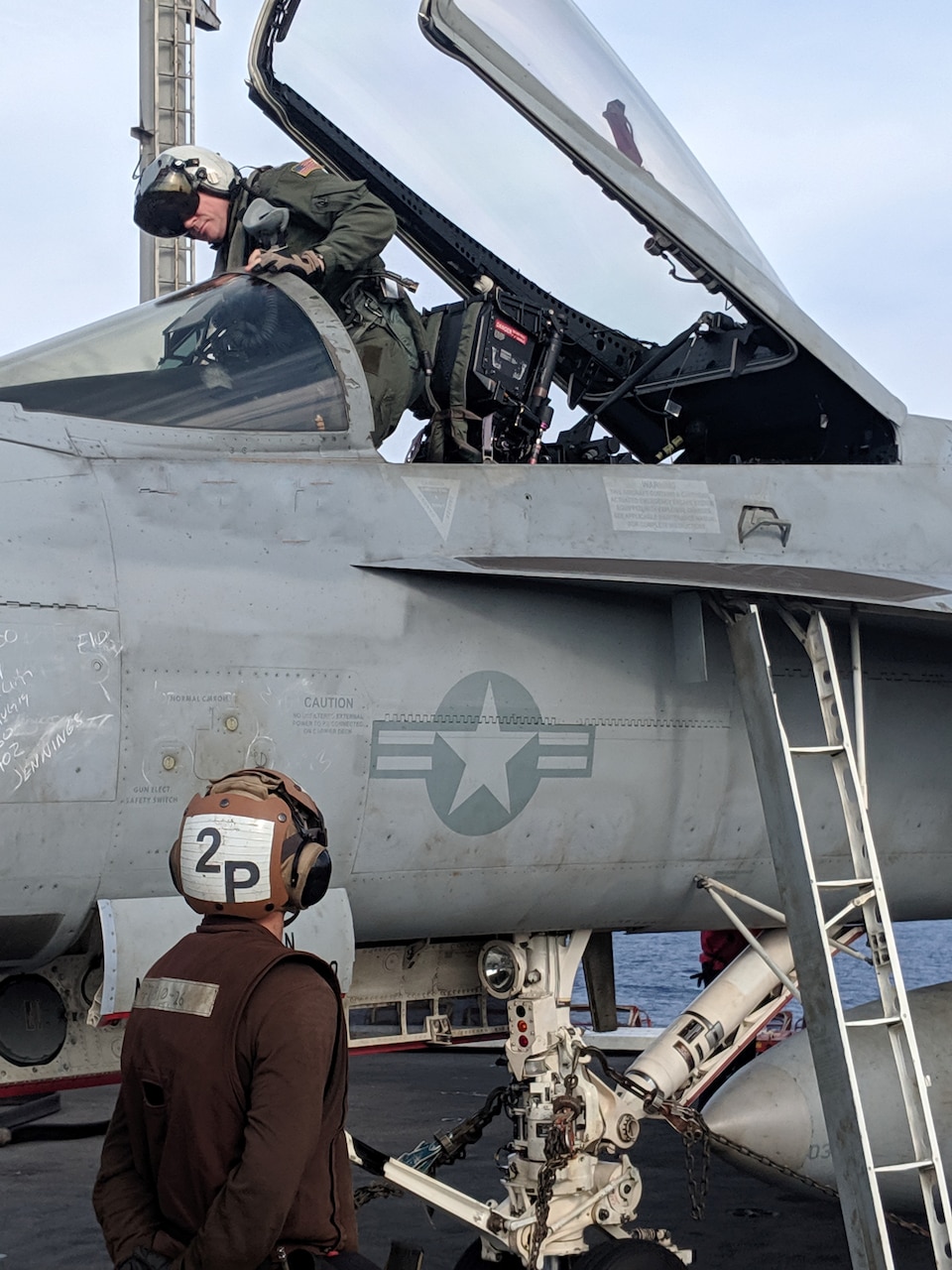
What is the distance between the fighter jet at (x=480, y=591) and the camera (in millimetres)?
4004

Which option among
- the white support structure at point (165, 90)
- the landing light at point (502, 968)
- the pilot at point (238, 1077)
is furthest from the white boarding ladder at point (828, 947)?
the white support structure at point (165, 90)

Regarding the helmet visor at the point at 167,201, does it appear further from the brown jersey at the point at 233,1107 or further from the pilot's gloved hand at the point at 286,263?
the brown jersey at the point at 233,1107

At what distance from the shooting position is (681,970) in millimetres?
31375

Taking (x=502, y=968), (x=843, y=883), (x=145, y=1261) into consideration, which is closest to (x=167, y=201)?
(x=502, y=968)

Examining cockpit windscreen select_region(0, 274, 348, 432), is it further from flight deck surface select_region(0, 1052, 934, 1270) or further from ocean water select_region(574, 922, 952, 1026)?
ocean water select_region(574, 922, 952, 1026)

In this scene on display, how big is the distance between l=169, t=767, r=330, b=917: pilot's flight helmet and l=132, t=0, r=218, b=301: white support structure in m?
14.4

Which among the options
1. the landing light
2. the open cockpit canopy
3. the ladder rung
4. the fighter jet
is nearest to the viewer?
the fighter jet

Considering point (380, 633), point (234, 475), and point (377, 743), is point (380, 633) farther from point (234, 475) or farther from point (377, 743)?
point (234, 475)

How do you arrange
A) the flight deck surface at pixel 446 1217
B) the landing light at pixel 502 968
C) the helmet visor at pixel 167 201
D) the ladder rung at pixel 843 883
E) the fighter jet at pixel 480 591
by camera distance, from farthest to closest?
the flight deck surface at pixel 446 1217 < the helmet visor at pixel 167 201 < the landing light at pixel 502 968 < the ladder rung at pixel 843 883 < the fighter jet at pixel 480 591

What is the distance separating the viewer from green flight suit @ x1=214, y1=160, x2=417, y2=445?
5387mm

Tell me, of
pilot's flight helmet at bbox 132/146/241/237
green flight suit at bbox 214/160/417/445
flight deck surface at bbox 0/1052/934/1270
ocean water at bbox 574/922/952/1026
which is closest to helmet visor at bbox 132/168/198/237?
pilot's flight helmet at bbox 132/146/241/237

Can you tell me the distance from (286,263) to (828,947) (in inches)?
116

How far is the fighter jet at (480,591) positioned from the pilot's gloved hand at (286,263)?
10 centimetres

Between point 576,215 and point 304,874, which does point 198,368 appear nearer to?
point 576,215
